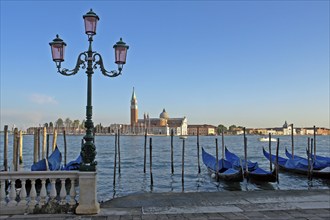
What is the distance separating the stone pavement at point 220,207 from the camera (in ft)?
20.5

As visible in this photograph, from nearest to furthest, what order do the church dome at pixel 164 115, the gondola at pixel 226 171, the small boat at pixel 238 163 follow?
1. the gondola at pixel 226 171
2. the small boat at pixel 238 163
3. the church dome at pixel 164 115

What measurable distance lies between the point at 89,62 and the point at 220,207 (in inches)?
154

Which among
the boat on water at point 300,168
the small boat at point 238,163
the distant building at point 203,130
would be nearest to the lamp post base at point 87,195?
the small boat at point 238,163

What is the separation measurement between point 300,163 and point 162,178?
8876 millimetres

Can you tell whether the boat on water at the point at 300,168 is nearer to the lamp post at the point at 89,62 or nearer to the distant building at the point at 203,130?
the lamp post at the point at 89,62

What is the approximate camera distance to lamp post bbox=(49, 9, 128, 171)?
6.65 metres

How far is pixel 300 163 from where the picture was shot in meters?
22.3

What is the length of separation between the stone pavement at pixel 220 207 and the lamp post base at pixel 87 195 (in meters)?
0.15

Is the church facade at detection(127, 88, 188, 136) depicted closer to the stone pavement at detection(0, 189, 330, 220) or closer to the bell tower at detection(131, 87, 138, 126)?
the bell tower at detection(131, 87, 138, 126)

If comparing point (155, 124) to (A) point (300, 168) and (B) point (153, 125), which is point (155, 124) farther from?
(A) point (300, 168)

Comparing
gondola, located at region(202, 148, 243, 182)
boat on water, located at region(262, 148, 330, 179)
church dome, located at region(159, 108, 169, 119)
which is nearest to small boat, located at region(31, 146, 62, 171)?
gondola, located at region(202, 148, 243, 182)

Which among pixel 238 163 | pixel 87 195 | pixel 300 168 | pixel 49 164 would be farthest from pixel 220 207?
pixel 300 168

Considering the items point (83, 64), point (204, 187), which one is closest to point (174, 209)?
point (83, 64)

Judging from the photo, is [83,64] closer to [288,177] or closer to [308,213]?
[308,213]
